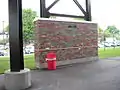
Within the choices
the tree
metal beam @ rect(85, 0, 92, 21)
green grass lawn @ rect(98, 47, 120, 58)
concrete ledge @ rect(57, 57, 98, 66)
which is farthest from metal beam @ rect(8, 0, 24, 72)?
the tree

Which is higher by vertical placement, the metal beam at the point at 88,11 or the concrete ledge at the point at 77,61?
the metal beam at the point at 88,11

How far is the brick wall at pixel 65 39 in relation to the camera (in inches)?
361

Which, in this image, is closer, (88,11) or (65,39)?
(65,39)

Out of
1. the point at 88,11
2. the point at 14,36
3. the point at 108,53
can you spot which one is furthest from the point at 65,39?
the point at 108,53

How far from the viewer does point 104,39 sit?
18.2 metres

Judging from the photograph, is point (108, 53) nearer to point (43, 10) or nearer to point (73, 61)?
point (73, 61)

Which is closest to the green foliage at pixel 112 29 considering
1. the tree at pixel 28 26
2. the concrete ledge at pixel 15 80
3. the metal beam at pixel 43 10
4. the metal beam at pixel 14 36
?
the tree at pixel 28 26

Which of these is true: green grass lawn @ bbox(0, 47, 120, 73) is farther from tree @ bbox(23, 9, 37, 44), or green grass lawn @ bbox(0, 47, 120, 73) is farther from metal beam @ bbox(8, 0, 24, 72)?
metal beam @ bbox(8, 0, 24, 72)

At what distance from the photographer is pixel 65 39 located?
10.2m

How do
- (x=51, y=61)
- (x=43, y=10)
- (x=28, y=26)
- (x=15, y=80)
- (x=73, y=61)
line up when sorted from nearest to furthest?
(x=15, y=80) → (x=51, y=61) → (x=43, y=10) → (x=73, y=61) → (x=28, y=26)

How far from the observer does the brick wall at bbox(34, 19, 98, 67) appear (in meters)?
9.17

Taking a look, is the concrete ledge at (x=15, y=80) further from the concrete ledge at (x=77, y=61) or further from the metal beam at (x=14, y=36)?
the concrete ledge at (x=77, y=61)

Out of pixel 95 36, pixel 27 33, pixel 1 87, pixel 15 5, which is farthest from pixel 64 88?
pixel 27 33

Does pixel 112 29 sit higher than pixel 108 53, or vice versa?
pixel 112 29
